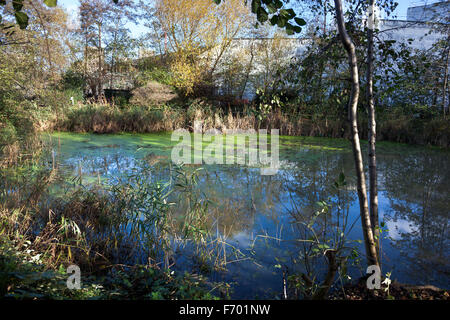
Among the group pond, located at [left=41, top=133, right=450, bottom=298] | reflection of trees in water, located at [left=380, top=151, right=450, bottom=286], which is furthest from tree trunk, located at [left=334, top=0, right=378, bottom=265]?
reflection of trees in water, located at [left=380, top=151, right=450, bottom=286]

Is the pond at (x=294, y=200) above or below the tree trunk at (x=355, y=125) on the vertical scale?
below

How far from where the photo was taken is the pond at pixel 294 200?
2.39m

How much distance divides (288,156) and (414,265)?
4.04 meters

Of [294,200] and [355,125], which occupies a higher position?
[355,125]

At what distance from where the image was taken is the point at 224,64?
12594mm

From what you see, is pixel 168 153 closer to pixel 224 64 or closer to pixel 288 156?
pixel 288 156

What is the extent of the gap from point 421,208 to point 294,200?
1508 millimetres

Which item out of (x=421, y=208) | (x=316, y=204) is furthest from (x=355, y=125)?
(x=421, y=208)

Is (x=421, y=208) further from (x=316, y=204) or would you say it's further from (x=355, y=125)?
(x=355, y=125)

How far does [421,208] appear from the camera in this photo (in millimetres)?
3746

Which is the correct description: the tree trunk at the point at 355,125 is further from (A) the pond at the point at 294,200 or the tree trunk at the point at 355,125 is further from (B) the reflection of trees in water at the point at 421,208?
(B) the reflection of trees in water at the point at 421,208

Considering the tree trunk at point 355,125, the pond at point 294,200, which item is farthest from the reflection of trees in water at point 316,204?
the tree trunk at point 355,125
